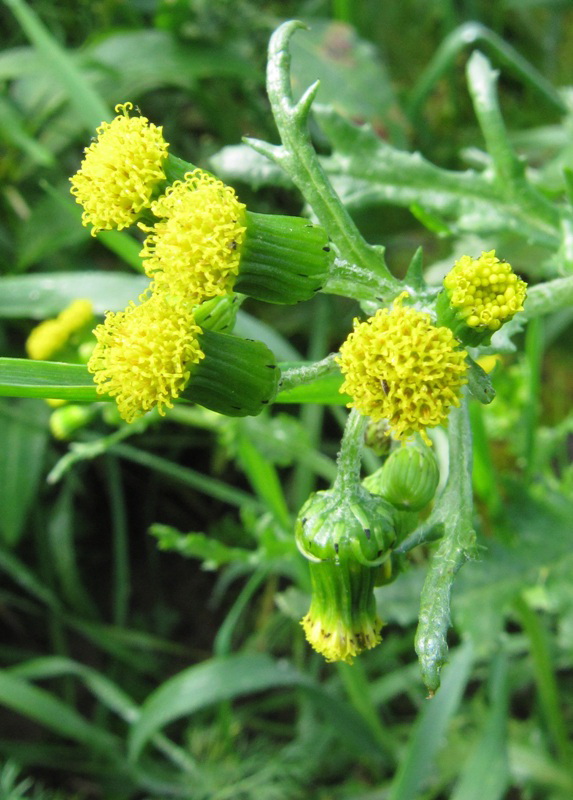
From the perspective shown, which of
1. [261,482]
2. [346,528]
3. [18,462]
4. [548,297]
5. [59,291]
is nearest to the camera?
[346,528]

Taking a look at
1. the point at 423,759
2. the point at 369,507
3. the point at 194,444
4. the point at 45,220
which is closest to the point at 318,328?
the point at 194,444

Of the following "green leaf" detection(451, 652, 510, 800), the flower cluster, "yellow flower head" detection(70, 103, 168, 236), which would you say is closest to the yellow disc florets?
the flower cluster

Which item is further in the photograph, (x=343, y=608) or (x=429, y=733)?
(x=429, y=733)

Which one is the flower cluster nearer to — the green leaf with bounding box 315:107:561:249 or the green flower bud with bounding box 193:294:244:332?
the green flower bud with bounding box 193:294:244:332

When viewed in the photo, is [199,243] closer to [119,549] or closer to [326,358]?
[326,358]

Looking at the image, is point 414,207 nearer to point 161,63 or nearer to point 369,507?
point 369,507

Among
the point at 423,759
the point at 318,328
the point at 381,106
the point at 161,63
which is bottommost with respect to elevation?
the point at 423,759

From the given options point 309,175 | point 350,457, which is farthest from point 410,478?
point 309,175
